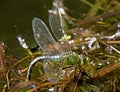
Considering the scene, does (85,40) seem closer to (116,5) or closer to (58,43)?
(58,43)

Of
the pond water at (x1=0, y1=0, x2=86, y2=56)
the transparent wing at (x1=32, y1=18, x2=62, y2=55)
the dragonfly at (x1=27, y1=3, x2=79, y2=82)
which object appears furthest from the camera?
the pond water at (x1=0, y1=0, x2=86, y2=56)

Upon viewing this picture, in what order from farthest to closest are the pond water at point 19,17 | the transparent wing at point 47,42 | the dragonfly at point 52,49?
1. the pond water at point 19,17
2. the transparent wing at point 47,42
3. the dragonfly at point 52,49

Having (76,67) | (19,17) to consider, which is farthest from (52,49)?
(19,17)

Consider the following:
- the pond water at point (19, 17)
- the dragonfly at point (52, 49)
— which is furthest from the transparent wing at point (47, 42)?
the pond water at point (19, 17)

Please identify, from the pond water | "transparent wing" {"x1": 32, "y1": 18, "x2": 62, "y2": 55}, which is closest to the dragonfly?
"transparent wing" {"x1": 32, "y1": 18, "x2": 62, "y2": 55}

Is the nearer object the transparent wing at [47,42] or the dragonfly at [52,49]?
the dragonfly at [52,49]

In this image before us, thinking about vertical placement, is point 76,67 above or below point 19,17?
below

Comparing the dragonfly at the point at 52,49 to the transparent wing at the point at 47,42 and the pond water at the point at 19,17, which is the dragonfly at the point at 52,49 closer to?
the transparent wing at the point at 47,42

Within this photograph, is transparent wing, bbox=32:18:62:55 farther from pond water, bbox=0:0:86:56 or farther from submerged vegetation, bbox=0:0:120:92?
pond water, bbox=0:0:86:56

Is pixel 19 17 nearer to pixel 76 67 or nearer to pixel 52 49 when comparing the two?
pixel 52 49

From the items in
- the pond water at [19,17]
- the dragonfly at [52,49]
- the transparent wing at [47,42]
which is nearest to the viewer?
the dragonfly at [52,49]

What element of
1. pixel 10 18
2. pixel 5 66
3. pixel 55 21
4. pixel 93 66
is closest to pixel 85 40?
pixel 55 21

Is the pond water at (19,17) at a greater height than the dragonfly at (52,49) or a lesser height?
greater

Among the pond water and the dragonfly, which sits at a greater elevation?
the pond water
